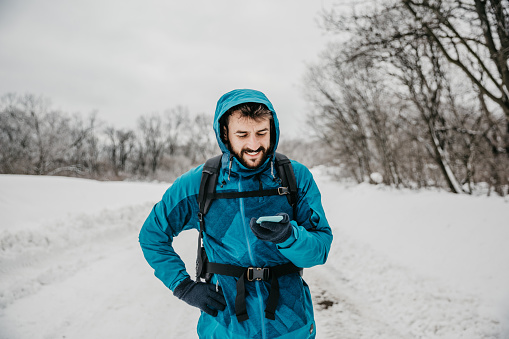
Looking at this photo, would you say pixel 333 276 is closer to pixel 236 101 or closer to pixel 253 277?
pixel 253 277

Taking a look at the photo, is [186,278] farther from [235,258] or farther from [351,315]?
[351,315]

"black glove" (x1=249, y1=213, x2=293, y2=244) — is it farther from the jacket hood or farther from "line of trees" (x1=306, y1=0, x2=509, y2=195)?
"line of trees" (x1=306, y1=0, x2=509, y2=195)

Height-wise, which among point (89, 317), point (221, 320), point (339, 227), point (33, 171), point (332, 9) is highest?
point (332, 9)

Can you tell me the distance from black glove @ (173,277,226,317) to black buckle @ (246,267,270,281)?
8.8 inches

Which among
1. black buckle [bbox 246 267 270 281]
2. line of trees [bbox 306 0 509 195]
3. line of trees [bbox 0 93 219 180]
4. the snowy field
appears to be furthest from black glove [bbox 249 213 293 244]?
line of trees [bbox 0 93 219 180]

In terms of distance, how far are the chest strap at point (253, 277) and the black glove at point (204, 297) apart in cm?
11

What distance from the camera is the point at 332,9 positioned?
657 cm

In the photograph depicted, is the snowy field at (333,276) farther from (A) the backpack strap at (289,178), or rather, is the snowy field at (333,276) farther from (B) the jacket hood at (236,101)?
(B) the jacket hood at (236,101)

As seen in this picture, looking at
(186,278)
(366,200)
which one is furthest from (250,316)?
(366,200)

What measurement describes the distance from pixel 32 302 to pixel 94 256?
6.31ft

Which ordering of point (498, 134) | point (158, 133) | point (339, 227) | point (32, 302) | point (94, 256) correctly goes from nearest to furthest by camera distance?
1. point (32, 302)
2. point (94, 256)
3. point (498, 134)
4. point (339, 227)
5. point (158, 133)

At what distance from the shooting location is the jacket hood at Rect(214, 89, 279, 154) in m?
1.64

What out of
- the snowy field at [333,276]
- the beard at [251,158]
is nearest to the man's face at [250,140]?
the beard at [251,158]

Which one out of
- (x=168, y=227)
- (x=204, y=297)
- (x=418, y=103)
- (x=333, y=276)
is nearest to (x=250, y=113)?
(x=168, y=227)
